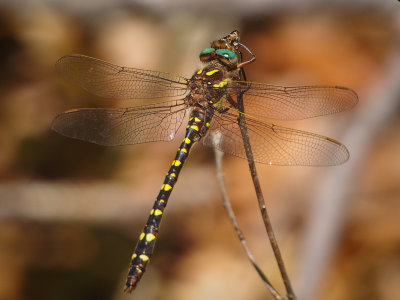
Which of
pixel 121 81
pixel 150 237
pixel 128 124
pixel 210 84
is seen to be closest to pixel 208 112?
pixel 210 84

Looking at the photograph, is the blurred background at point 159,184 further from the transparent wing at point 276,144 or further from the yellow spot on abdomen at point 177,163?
the yellow spot on abdomen at point 177,163

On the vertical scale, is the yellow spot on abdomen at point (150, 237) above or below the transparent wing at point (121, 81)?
below

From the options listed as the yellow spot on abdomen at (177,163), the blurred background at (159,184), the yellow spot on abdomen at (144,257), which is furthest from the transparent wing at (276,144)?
the blurred background at (159,184)

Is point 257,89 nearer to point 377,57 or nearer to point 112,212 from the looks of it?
point 112,212

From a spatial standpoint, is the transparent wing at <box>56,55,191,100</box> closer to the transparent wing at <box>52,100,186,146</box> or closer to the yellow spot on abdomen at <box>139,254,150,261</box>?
the transparent wing at <box>52,100,186,146</box>

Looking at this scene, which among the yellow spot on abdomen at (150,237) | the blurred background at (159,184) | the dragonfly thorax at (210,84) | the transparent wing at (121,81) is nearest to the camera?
the yellow spot on abdomen at (150,237)

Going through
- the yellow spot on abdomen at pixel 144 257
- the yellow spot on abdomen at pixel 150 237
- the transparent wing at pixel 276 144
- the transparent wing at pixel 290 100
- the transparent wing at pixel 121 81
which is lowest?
the yellow spot on abdomen at pixel 144 257

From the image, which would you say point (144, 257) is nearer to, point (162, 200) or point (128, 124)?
point (162, 200)

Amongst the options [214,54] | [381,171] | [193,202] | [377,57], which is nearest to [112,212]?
[193,202]

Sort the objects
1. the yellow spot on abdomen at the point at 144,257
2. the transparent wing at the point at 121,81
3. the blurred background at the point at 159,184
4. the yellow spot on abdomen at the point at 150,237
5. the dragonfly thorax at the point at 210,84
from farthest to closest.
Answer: the blurred background at the point at 159,184, the transparent wing at the point at 121,81, the dragonfly thorax at the point at 210,84, the yellow spot on abdomen at the point at 150,237, the yellow spot on abdomen at the point at 144,257
